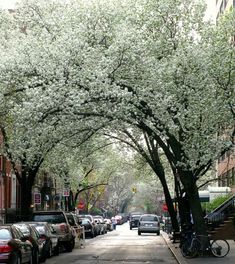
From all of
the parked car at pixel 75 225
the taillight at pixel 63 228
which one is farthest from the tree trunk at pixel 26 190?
the taillight at pixel 63 228

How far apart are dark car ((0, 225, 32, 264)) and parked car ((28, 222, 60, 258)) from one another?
456 cm

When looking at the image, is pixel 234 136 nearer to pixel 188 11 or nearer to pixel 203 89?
pixel 203 89

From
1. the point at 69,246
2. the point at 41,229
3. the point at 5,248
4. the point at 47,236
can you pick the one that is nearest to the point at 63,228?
the point at 69,246

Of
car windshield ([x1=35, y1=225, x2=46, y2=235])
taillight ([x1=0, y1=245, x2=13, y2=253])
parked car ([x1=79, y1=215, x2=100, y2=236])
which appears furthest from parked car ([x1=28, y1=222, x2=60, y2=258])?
parked car ([x1=79, y1=215, x2=100, y2=236])

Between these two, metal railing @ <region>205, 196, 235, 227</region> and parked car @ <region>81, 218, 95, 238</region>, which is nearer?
metal railing @ <region>205, 196, 235, 227</region>

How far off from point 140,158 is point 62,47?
23280 mm

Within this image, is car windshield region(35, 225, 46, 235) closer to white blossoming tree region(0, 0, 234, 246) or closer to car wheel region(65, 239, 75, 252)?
white blossoming tree region(0, 0, 234, 246)

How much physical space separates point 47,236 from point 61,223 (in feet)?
16.3

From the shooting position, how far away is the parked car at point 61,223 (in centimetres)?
2895

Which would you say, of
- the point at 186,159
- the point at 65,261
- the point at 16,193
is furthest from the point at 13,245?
the point at 16,193

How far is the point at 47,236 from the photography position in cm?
2452

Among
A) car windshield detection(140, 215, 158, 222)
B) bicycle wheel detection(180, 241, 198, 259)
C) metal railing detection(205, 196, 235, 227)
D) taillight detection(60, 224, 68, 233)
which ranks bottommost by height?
bicycle wheel detection(180, 241, 198, 259)

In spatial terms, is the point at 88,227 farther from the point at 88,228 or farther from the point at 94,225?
Answer: the point at 94,225

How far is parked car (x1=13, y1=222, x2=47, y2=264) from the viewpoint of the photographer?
21.1 m
